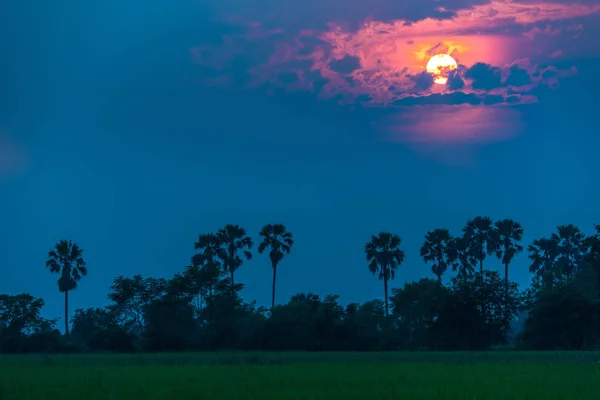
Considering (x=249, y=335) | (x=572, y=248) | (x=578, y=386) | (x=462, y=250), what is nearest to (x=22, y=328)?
(x=249, y=335)

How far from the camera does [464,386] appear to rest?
109 feet

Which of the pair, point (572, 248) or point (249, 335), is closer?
point (249, 335)

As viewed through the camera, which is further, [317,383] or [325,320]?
[325,320]

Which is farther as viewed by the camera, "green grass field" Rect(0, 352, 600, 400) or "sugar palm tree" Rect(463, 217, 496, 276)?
"sugar palm tree" Rect(463, 217, 496, 276)

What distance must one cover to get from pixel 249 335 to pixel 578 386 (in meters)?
53.1

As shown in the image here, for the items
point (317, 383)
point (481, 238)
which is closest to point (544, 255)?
point (481, 238)

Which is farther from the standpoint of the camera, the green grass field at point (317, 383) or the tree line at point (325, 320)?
the tree line at point (325, 320)

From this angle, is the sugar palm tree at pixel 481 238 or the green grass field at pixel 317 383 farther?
the sugar palm tree at pixel 481 238

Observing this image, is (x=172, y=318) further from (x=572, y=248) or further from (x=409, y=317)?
(x=572, y=248)

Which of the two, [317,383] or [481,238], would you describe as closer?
[317,383]

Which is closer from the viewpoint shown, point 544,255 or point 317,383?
point 317,383

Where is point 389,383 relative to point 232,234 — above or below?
below

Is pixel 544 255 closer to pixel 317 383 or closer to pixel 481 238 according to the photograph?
pixel 481 238

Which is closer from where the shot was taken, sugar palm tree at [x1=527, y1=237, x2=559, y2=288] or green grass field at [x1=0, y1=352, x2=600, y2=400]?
green grass field at [x1=0, y1=352, x2=600, y2=400]
